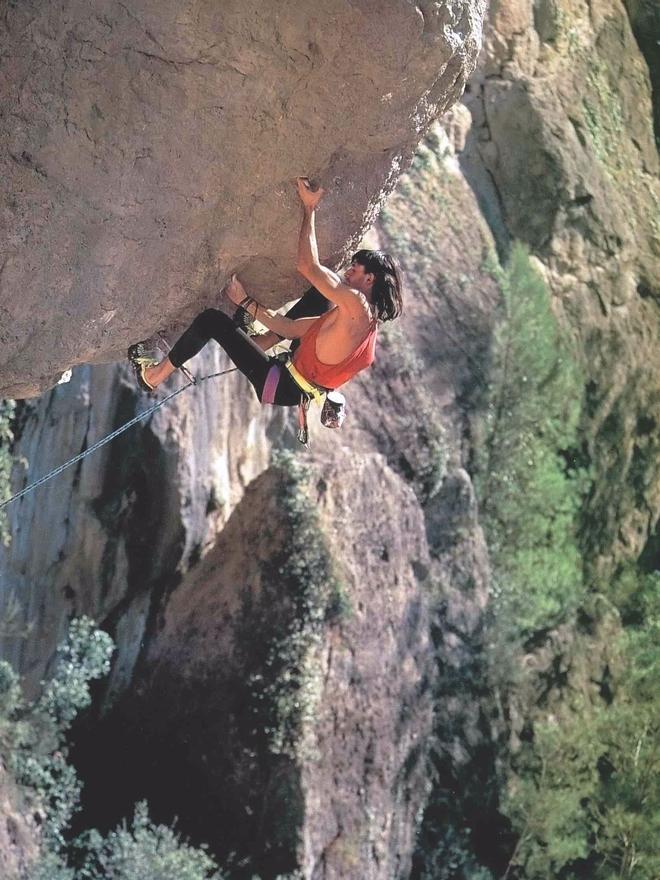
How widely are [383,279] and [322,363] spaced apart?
1.47ft

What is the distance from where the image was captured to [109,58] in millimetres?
4070

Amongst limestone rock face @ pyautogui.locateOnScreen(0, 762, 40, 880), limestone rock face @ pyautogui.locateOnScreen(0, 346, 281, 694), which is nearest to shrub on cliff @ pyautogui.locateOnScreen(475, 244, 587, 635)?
limestone rock face @ pyautogui.locateOnScreen(0, 346, 281, 694)

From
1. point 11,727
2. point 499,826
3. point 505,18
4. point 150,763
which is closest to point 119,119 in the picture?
point 11,727

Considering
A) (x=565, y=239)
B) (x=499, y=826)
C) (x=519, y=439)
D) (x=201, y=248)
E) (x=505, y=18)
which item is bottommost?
(x=499, y=826)

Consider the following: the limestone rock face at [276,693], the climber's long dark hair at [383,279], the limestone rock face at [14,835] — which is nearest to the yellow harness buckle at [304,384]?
the climber's long dark hair at [383,279]

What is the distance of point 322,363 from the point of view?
16.9ft

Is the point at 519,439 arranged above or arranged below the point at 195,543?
above

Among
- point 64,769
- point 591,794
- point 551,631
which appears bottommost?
point 64,769

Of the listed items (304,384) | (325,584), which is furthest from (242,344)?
(325,584)

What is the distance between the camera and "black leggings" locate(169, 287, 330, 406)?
5.07m

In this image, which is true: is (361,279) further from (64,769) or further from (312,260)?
(64,769)

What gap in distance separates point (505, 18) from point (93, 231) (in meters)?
11.8

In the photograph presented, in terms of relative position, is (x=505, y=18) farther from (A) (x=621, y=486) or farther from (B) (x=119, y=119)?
(B) (x=119, y=119)

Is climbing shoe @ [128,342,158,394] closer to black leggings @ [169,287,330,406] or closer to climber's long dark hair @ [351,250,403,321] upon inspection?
black leggings @ [169,287,330,406]
